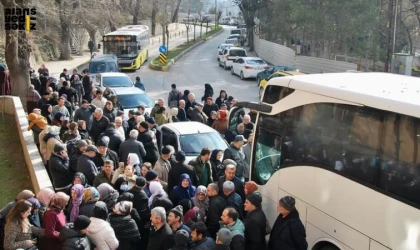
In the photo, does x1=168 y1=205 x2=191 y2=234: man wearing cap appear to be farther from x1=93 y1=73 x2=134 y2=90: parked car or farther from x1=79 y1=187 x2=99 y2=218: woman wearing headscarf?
x1=93 y1=73 x2=134 y2=90: parked car

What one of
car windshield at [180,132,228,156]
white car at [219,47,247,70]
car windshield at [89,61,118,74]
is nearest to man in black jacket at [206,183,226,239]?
car windshield at [180,132,228,156]

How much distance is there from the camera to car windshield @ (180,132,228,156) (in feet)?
38.2

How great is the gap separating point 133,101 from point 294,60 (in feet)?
77.5

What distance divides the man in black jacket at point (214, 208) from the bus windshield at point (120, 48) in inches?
1213

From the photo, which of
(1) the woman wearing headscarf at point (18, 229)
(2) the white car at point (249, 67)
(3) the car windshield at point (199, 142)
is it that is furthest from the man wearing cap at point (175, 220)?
(2) the white car at point (249, 67)

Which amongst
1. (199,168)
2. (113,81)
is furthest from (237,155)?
(113,81)

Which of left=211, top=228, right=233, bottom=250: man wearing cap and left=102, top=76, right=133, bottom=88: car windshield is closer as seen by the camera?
left=211, top=228, right=233, bottom=250: man wearing cap

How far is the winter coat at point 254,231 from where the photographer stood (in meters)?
6.85

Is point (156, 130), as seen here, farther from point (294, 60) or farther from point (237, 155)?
point (294, 60)

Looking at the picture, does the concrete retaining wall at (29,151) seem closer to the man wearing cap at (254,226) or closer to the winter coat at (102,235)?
the winter coat at (102,235)

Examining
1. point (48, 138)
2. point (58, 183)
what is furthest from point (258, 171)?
point (48, 138)

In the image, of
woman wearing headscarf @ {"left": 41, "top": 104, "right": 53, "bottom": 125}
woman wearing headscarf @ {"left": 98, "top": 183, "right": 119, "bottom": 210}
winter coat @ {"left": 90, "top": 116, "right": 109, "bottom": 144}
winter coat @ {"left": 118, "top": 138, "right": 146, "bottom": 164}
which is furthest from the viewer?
woman wearing headscarf @ {"left": 41, "top": 104, "right": 53, "bottom": 125}

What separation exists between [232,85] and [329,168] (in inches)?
945

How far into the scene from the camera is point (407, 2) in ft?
109
